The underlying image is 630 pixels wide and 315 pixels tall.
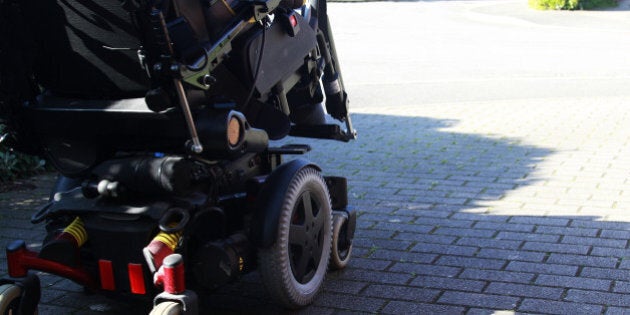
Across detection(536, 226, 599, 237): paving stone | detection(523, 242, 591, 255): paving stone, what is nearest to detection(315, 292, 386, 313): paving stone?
detection(523, 242, 591, 255): paving stone

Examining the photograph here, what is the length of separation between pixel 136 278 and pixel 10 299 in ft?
1.79

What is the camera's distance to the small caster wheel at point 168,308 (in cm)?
378

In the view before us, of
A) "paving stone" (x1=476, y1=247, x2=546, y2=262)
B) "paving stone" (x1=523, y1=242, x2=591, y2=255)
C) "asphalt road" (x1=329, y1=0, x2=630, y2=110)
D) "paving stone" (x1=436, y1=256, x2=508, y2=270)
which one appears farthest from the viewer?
"asphalt road" (x1=329, y1=0, x2=630, y2=110)

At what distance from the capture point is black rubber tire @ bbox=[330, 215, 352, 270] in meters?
5.17

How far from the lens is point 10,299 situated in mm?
3959

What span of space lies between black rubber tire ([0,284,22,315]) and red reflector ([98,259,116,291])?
0.36 m

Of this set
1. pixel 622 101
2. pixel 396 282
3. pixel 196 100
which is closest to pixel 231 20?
pixel 196 100

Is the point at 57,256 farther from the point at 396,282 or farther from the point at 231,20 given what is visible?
the point at 396,282

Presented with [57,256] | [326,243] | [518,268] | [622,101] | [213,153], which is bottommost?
[622,101]

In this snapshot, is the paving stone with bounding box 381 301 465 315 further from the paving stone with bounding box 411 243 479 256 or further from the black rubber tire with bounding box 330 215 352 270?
the paving stone with bounding box 411 243 479 256

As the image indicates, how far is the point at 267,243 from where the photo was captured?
4.34 metres

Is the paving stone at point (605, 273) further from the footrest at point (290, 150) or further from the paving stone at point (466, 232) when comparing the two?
the footrest at point (290, 150)

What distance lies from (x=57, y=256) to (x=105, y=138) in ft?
2.03

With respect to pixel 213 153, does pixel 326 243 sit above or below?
below
